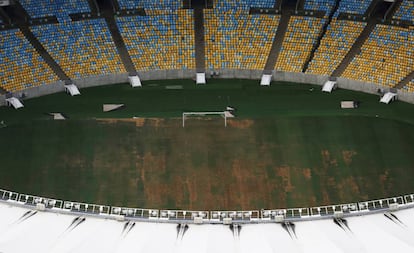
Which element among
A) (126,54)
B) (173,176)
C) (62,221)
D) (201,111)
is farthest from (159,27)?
(62,221)

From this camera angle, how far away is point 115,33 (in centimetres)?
6519

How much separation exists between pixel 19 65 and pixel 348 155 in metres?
30.5

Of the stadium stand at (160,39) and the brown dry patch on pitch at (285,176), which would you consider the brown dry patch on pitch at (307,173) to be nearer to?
the brown dry patch on pitch at (285,176)

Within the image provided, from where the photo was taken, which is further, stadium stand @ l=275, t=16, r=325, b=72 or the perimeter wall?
stadium stand @ l=275, t=16, r=325, b=72

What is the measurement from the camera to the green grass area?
52.1 m

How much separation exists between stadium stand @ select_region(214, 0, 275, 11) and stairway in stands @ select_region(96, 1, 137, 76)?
10.0 m

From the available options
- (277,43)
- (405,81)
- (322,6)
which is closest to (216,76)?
(277,43)

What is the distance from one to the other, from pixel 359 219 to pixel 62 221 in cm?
1923

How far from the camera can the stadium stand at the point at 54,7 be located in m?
64.2

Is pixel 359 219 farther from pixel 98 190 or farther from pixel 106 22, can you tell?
pixel 106 22

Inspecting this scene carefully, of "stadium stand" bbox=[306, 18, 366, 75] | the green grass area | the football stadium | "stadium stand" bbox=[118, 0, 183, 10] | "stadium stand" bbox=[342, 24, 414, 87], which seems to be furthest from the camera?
"stadium stand" bbox=[118, 0, 183, 10]

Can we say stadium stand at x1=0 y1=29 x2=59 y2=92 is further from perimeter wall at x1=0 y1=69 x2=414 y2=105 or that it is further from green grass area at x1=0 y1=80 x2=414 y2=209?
green grass area at x1=0 y1=80 x2=414 y2=209

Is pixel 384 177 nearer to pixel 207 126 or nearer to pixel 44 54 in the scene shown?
pixel 207 126

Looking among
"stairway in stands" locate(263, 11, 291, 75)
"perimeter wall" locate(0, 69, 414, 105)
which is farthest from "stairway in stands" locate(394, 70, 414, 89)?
"stairway in stands" locate(263, 11, 291, 75)
